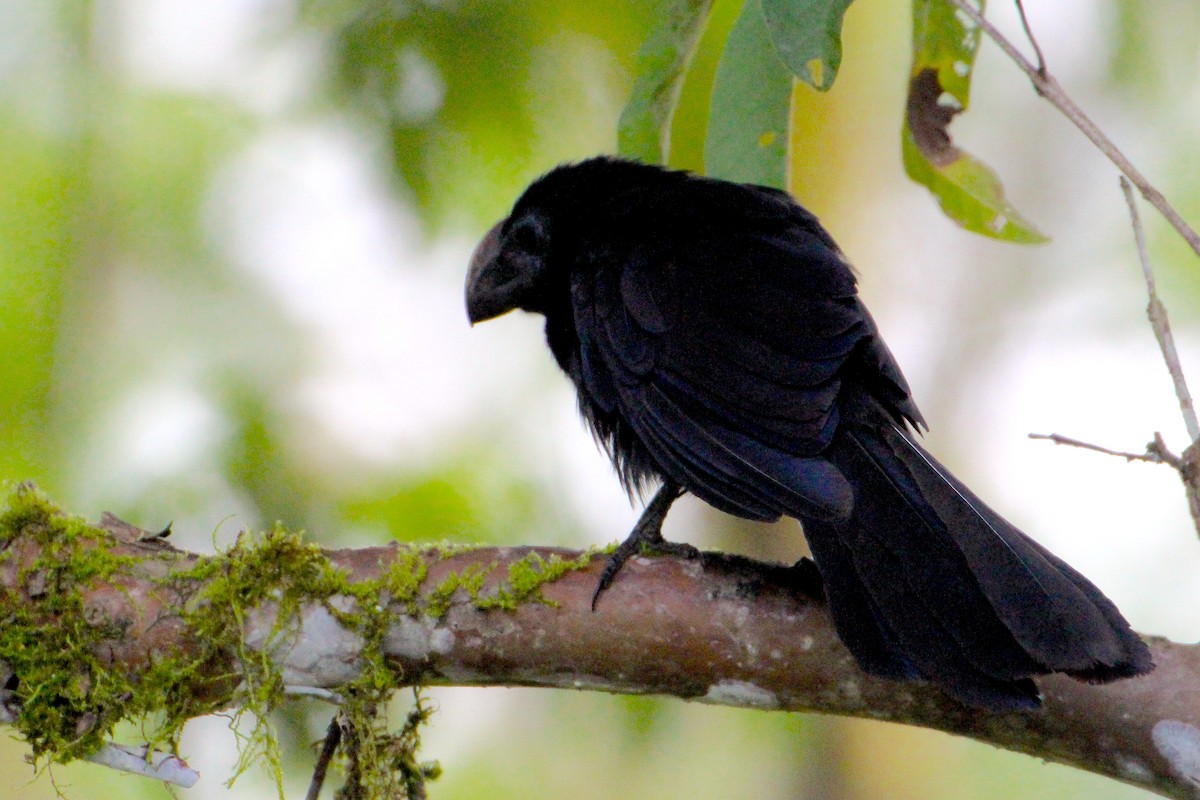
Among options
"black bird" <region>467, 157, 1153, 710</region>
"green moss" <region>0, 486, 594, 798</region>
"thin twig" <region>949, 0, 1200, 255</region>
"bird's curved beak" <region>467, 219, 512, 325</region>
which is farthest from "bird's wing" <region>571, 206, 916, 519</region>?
"thin twig" <region>949, 0, 1200, 255</region>

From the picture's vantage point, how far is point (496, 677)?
7.40 ft

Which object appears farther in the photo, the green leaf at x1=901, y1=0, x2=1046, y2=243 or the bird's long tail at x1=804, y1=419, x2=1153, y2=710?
the green leaf at x1=901, y1=0, x2=1046, y2=243

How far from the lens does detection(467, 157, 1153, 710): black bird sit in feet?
6.63

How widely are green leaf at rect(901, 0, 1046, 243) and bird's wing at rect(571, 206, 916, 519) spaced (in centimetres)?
32

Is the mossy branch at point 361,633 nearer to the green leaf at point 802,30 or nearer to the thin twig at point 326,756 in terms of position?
the thin twig at point 326,756

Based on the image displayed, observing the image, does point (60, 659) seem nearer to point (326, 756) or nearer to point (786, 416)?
point (326, 756)

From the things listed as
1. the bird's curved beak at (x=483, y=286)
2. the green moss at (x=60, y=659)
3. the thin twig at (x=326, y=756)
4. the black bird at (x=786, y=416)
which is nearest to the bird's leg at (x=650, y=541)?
the black bird at (x=786, y=416)

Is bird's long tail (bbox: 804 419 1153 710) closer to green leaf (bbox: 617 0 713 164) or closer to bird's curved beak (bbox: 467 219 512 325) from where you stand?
green leaf (bbox: 617 0 713 164)

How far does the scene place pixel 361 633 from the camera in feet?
7.37

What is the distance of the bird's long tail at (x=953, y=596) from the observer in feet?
6.40

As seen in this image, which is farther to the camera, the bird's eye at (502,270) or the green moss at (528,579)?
the bird's eye at (502,270)

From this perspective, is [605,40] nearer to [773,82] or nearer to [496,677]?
[773,82]

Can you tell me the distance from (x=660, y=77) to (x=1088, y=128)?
0.95 metres

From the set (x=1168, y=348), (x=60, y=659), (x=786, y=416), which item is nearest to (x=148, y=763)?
(x=60, y=659)
